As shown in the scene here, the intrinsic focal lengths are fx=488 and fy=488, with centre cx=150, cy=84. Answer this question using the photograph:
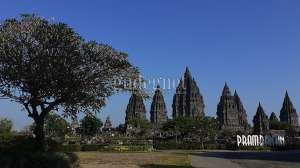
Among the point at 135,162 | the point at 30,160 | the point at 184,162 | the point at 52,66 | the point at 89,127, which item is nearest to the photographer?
the point at 30,160

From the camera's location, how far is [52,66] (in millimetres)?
27531

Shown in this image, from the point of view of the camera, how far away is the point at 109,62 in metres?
29.6

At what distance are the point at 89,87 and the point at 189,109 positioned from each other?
170437 millimetres

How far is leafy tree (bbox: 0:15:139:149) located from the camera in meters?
27.7

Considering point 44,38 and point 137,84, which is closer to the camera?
point 44,38

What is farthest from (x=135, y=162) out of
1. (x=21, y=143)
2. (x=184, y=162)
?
(x=21, y=143)

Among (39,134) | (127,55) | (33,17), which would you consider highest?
(33,17)

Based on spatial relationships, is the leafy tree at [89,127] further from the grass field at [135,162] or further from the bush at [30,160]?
the bush at [30,160]

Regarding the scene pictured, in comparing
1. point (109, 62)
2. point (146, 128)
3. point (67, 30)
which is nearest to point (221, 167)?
point (109, 62)

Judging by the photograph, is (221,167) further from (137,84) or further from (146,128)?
(146,128)

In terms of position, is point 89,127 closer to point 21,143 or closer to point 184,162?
point 184,162

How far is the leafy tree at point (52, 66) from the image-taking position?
2772 centimetres

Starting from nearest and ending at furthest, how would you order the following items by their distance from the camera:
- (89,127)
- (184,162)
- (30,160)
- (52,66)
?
1. (30,160)
2. (52,66)
3. (184,162)
4. (89,127)

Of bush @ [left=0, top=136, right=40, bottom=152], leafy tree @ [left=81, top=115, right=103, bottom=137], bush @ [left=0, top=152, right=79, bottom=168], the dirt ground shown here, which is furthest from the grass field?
leafy tree @ [left=81, top=115, right=103, bottom=137]
